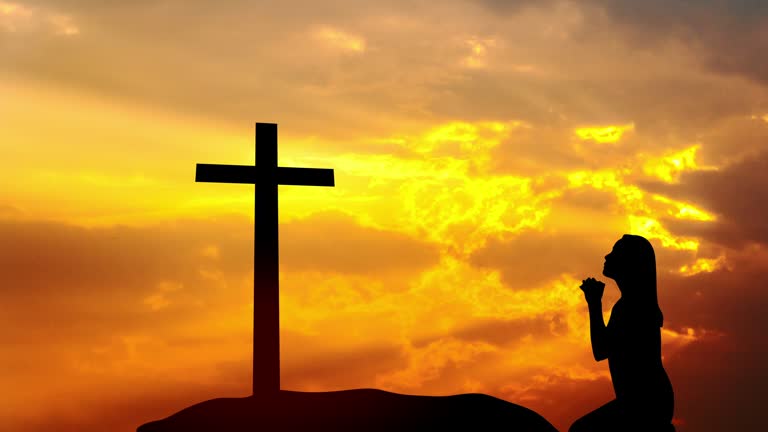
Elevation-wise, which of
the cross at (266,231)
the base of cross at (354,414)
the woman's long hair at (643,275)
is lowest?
the base of cross at (354,414)

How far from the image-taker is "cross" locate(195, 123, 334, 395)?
13.6m

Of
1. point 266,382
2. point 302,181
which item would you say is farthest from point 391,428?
point 302,181

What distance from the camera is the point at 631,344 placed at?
1045cm

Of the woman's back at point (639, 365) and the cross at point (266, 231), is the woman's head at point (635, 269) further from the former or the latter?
the cross at point (266, 231)

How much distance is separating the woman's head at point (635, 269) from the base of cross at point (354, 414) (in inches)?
90.3

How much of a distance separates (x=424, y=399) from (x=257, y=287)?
9.83 ft

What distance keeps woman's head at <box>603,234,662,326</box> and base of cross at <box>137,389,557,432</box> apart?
2294 mm

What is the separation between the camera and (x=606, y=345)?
34.6 ft

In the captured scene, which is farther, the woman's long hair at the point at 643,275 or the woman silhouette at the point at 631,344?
the woman's long hair at the point at 643,275

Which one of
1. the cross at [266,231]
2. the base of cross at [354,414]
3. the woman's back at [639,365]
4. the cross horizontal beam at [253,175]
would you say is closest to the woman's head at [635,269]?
the woman's back at [639,365]

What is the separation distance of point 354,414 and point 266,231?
11.0 feet

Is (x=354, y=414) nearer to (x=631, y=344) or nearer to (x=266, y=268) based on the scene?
(x=266, y=268)

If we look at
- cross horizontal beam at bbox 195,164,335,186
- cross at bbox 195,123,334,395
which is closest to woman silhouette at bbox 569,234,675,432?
cross at bbox 195,123,334,395

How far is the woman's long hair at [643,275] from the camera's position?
1059 centimetres
